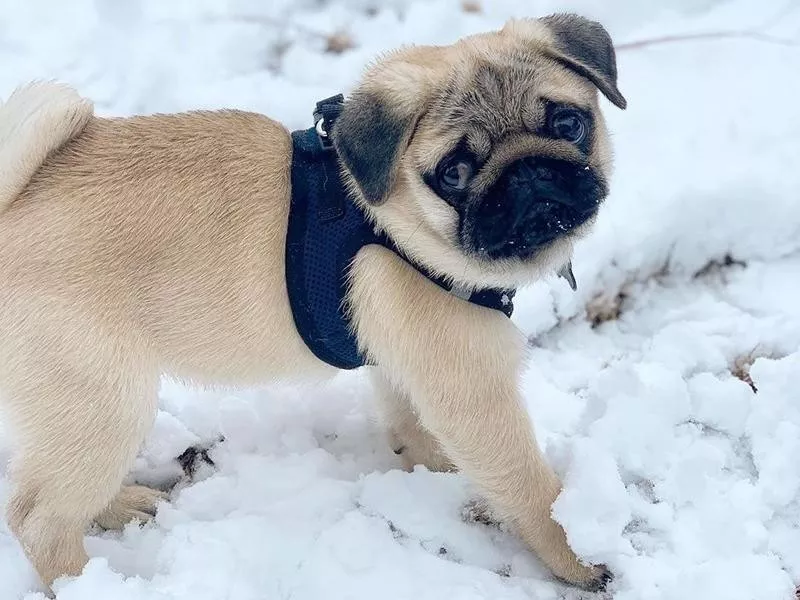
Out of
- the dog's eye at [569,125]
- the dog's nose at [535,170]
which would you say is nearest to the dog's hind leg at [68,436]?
the dog's nose at [535,170]

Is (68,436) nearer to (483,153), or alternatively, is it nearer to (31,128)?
(31,128)

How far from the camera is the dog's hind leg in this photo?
10.1 feet

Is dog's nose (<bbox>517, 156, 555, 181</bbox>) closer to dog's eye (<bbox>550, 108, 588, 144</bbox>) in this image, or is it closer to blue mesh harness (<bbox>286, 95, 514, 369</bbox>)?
dog's eye (<bbox>550, 108, 588, 144</bbox>)

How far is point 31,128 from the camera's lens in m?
3.11

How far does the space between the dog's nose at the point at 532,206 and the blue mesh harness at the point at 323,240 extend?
0.37m

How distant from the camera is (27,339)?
3047 mm

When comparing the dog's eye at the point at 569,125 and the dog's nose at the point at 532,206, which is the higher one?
the dog's eye at the point at 569,125

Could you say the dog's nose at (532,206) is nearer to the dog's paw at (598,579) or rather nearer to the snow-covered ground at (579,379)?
the snow-covered ground at (579,379)

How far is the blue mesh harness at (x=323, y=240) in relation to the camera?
10.5 ft

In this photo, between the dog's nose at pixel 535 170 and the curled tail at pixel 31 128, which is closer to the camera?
the dog's nose at pixel 535 170

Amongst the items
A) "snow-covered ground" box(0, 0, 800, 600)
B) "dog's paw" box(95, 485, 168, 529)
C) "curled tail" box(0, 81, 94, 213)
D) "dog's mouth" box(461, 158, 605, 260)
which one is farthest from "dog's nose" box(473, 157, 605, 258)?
"dog's paw" box(95, 485, 168, 529)

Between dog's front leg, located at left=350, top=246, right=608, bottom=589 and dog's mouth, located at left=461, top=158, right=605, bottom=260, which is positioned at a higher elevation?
dog's mouth, located at left=461, top=158, right=605, bottom=260

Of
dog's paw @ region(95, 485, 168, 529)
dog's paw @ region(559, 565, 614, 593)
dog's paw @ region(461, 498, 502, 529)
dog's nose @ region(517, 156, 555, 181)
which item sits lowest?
dog's paw @ region(95, 485, 168, 529)

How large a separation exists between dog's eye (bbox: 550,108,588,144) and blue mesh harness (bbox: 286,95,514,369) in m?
0.67
